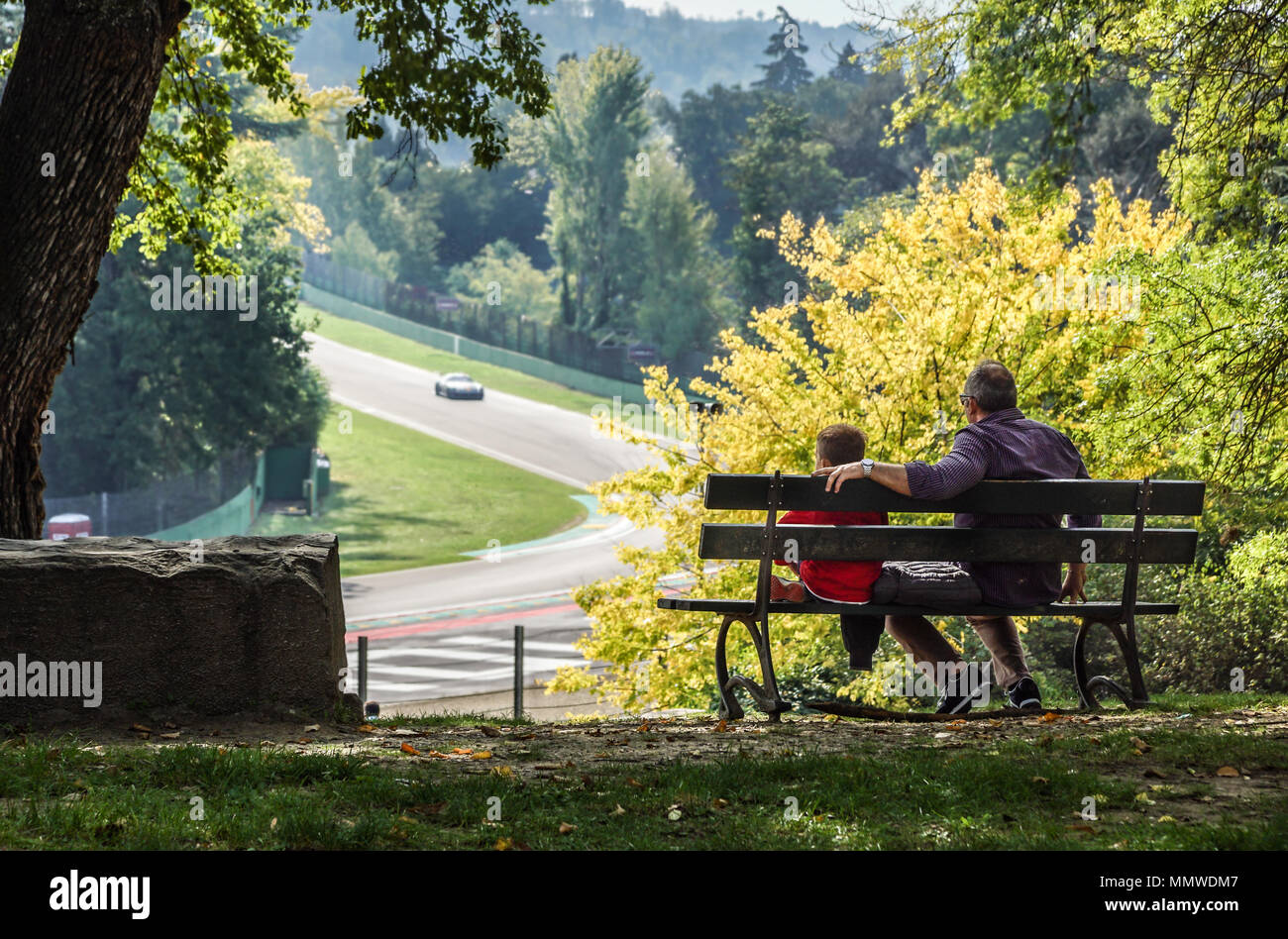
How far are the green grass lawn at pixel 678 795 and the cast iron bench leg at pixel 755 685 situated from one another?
785 millimetres

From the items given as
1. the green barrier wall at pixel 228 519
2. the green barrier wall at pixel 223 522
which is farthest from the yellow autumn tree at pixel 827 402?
the green barrier wall at pixel 223 522

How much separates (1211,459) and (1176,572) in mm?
5309

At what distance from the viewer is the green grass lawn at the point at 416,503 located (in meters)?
42.3

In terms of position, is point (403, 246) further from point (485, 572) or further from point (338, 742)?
point (338, 742)

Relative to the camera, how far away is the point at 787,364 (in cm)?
1337

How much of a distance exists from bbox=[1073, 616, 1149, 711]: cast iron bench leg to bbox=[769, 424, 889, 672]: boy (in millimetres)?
1291

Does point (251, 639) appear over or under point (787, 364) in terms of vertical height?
under

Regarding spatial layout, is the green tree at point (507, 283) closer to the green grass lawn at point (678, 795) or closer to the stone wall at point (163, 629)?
the stone wall at point (163, 629)

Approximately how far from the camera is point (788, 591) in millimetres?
6664

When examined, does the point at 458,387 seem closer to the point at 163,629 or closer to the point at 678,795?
the point at 163,629

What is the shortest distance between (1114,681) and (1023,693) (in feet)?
2.01

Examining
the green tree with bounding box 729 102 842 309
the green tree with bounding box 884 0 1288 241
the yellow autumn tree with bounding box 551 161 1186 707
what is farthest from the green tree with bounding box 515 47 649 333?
the yellow autumn tree with bounding box 551 161 1186 707

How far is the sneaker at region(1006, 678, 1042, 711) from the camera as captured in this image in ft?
22.0
